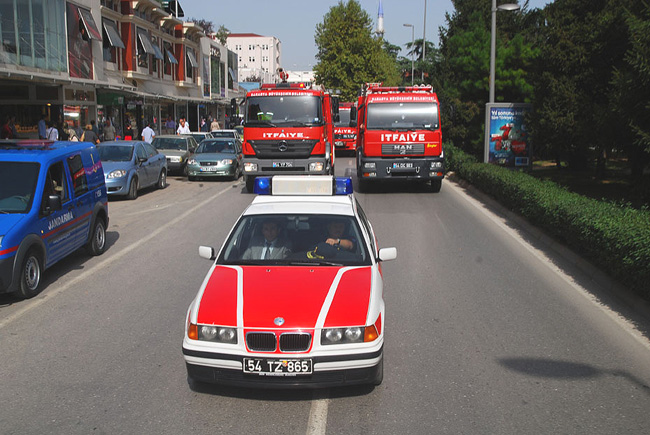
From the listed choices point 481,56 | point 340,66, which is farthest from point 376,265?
point 340,66

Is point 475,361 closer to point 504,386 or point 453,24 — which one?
point 504,386

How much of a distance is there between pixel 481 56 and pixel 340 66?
38.1 metres

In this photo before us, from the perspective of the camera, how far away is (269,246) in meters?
6.56

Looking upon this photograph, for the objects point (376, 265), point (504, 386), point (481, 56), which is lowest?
point (504, 386)

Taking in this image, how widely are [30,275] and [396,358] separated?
4.92 m

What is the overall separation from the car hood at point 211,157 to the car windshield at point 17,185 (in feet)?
47.3

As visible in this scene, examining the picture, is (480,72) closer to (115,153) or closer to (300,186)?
(115,153)

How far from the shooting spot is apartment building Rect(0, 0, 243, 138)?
2467 centimetres

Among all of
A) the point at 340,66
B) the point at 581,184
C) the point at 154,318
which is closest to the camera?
the point at 154,318

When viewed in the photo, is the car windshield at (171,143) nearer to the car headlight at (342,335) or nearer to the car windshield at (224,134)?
the car windshield at (224,134)

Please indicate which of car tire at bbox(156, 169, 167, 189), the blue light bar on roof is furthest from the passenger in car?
car tire at bbox(156, 169, 167, 189)

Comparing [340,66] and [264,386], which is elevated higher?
[340,66]

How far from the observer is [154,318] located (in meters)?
7.32

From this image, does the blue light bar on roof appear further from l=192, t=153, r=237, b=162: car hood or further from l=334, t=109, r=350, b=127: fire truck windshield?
l=334, t=109, r=350, b=127: fire truck windshield
